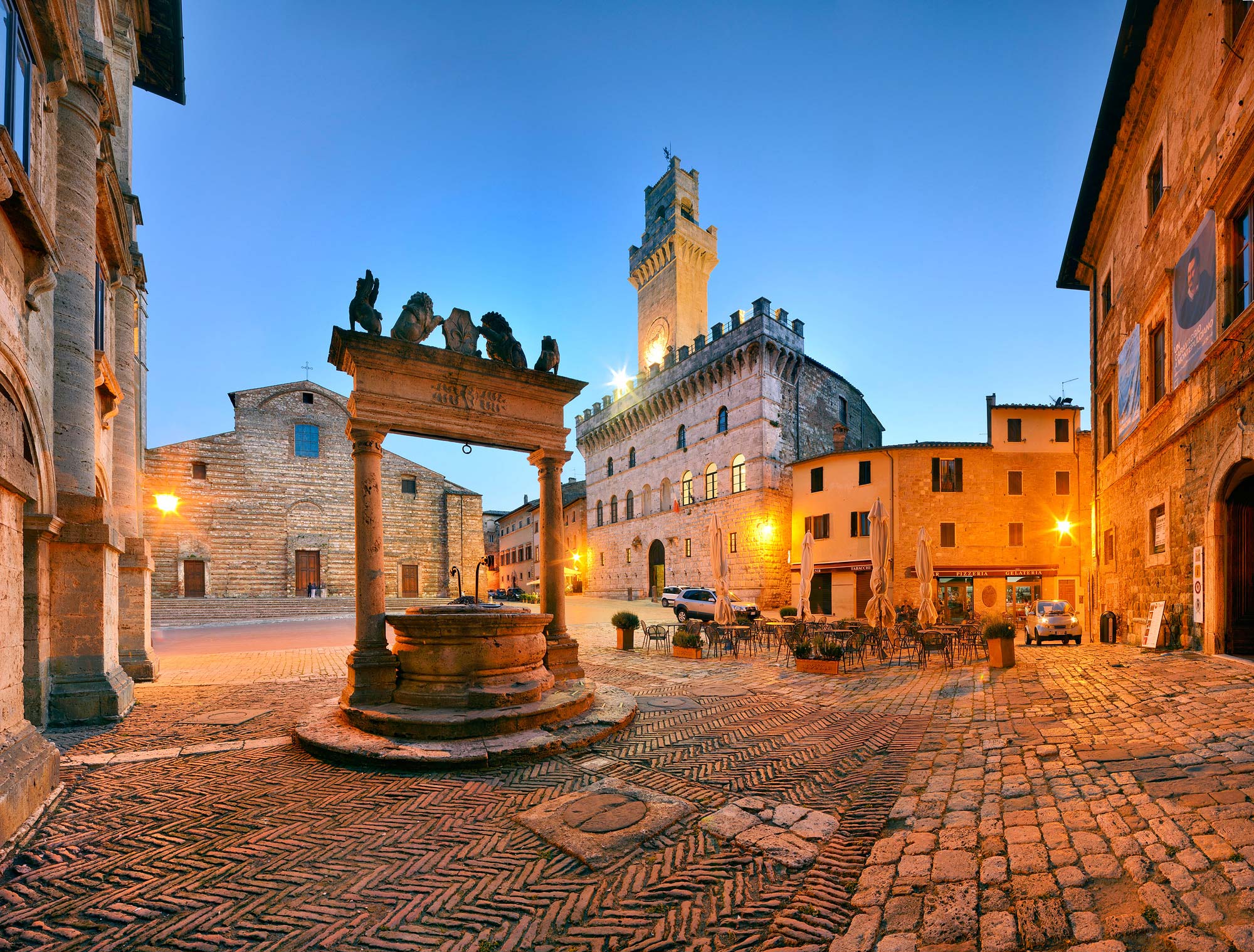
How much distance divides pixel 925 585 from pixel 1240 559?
6208 mm

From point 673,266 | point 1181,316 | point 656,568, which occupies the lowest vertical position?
point 656,568

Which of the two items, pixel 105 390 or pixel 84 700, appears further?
pixel 105 390

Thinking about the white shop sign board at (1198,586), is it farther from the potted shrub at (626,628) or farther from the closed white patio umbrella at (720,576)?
the potted shrub at (626,628)

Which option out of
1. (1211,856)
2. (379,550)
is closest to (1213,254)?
(1211,856)

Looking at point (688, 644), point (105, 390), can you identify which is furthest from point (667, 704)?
point (105, 390)

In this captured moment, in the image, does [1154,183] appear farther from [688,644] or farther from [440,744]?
[440,744]

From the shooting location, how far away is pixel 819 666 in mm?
11070

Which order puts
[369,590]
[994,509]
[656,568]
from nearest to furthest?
[369,590] → [994,509] → [656,568]

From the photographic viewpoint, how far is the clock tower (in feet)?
134

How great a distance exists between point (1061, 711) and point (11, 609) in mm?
10351

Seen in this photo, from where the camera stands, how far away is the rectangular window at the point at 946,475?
26.1 m

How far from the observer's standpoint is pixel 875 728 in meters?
6.79

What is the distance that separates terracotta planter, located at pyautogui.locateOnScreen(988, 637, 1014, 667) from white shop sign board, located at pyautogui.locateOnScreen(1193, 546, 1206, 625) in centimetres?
275

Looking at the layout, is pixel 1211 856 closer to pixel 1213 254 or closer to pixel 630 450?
pixel 1213 254
